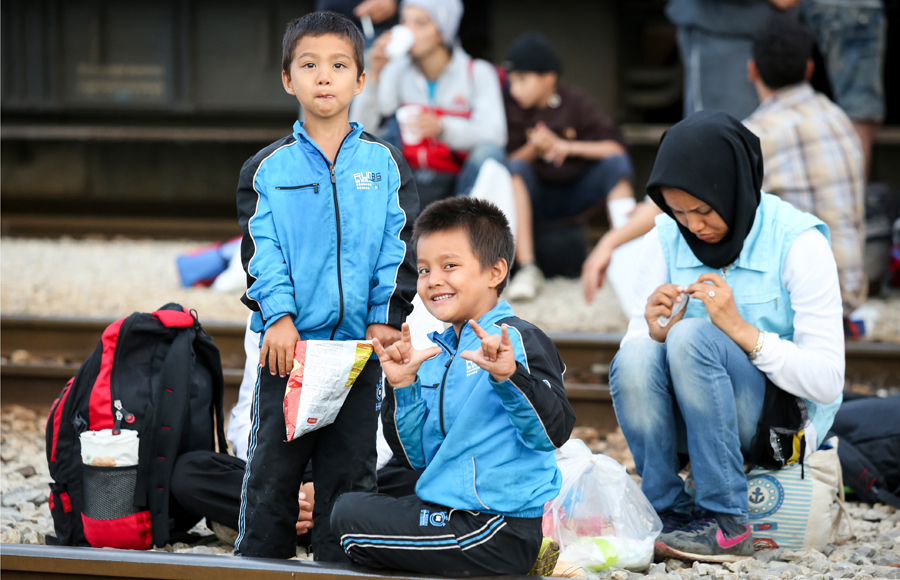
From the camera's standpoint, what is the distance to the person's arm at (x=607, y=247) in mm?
4133

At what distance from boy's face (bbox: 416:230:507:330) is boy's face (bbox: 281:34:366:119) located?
0.52 metres

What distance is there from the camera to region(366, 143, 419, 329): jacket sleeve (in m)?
2.39

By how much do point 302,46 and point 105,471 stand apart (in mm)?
1357

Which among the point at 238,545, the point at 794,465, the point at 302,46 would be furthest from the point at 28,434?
the point at 794,465

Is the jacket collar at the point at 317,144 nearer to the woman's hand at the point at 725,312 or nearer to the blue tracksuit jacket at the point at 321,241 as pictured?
the blue tracksuit jacket at the point at 321,241

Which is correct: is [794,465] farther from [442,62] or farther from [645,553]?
[442,62]

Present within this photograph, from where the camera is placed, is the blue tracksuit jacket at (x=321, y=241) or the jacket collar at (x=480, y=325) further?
the blue tracksuit jacket at (x=321, y=241)

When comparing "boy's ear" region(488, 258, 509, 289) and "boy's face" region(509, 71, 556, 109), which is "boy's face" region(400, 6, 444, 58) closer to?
"boy's face" region(509, 71, 556, 109)

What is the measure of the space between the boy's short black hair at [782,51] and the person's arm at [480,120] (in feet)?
6.29

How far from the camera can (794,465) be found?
264cm

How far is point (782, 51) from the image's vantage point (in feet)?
13.3

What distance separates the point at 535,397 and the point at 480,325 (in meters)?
0.29

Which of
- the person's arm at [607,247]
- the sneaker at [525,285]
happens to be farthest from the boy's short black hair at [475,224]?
the sneaker at [525,285]

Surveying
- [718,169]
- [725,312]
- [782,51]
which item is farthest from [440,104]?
[725,312]
